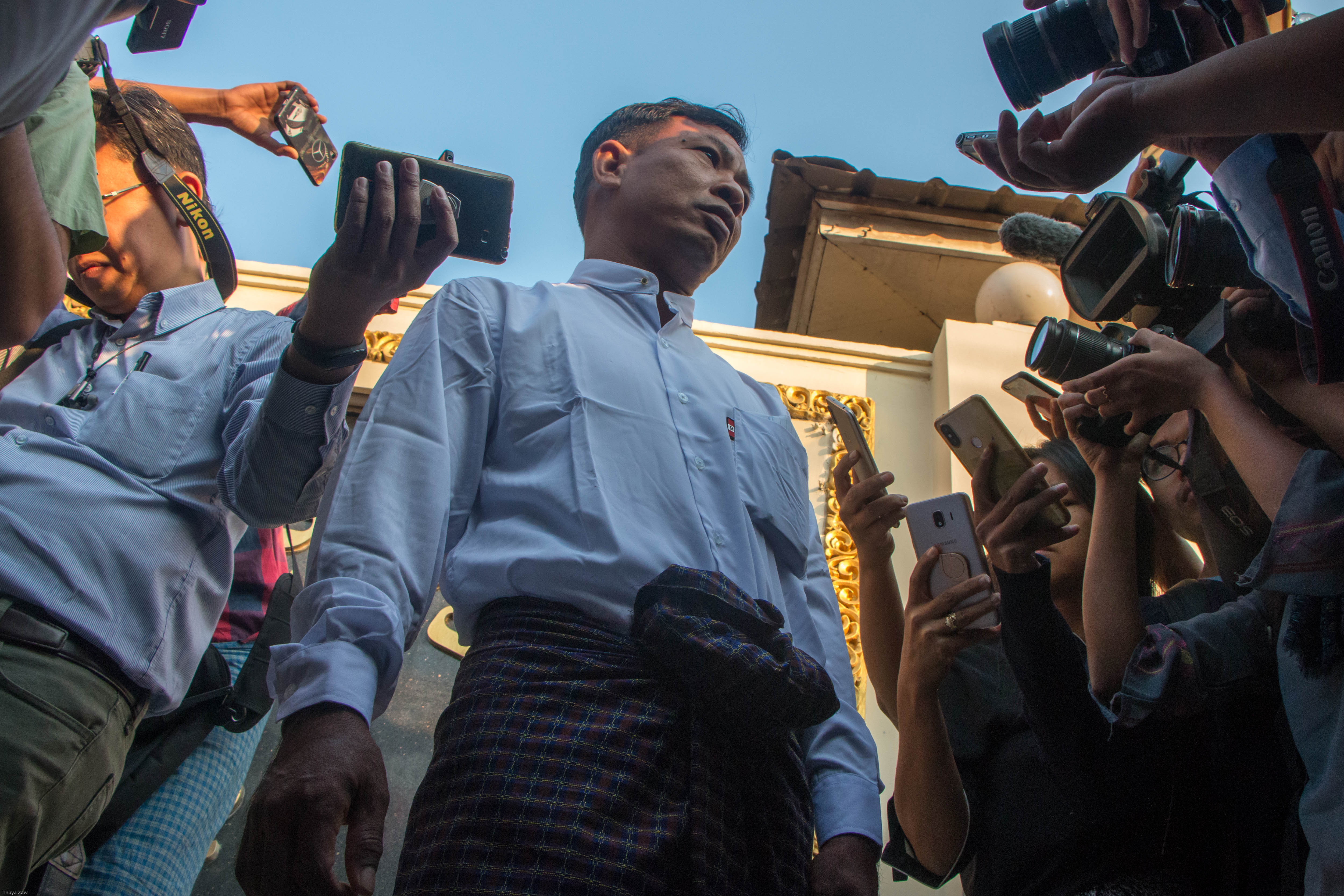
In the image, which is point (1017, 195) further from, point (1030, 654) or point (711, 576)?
point (711, 576)

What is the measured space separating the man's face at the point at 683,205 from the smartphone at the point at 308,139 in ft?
3.04

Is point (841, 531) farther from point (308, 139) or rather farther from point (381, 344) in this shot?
point (308, 139)

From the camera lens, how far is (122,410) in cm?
122

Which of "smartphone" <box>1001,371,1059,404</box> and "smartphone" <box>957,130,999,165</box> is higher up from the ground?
"smartphone" <box>957,130,999,165</box>

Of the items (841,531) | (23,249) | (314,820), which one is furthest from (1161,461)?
(23,249)

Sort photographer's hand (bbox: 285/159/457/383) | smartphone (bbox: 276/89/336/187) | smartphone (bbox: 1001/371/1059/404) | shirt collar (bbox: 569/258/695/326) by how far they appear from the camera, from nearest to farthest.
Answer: photographer's hand (bbox: 285/159/457/383) < shirt collar (bbox: 569/258/695/326) < smartphone (bbox: 1001/371/1059/404) < smartphone (bbox: 276/89/336/187)

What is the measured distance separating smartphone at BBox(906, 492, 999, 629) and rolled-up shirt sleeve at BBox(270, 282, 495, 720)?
756mm

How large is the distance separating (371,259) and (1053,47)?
1.00m

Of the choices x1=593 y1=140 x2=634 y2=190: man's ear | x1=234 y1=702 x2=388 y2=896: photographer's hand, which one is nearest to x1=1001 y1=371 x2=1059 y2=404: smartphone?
x1=593 y1=140 x2=634 y2=190: man's ear

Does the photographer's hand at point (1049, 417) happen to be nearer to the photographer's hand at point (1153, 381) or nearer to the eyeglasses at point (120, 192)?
the photographer's hand at point (1153, 381)

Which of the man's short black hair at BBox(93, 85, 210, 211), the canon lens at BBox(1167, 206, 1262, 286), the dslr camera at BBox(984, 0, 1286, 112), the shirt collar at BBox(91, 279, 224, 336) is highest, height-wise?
the dslr camera at BBox(984, 0, 1286, 112)

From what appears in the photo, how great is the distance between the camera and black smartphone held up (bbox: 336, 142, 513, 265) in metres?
1.10

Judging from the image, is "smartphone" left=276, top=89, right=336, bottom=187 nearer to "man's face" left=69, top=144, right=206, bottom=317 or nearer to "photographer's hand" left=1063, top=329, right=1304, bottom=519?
"man's face" left=69, top=144, right=206, bottom=317

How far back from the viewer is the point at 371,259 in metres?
1.04
